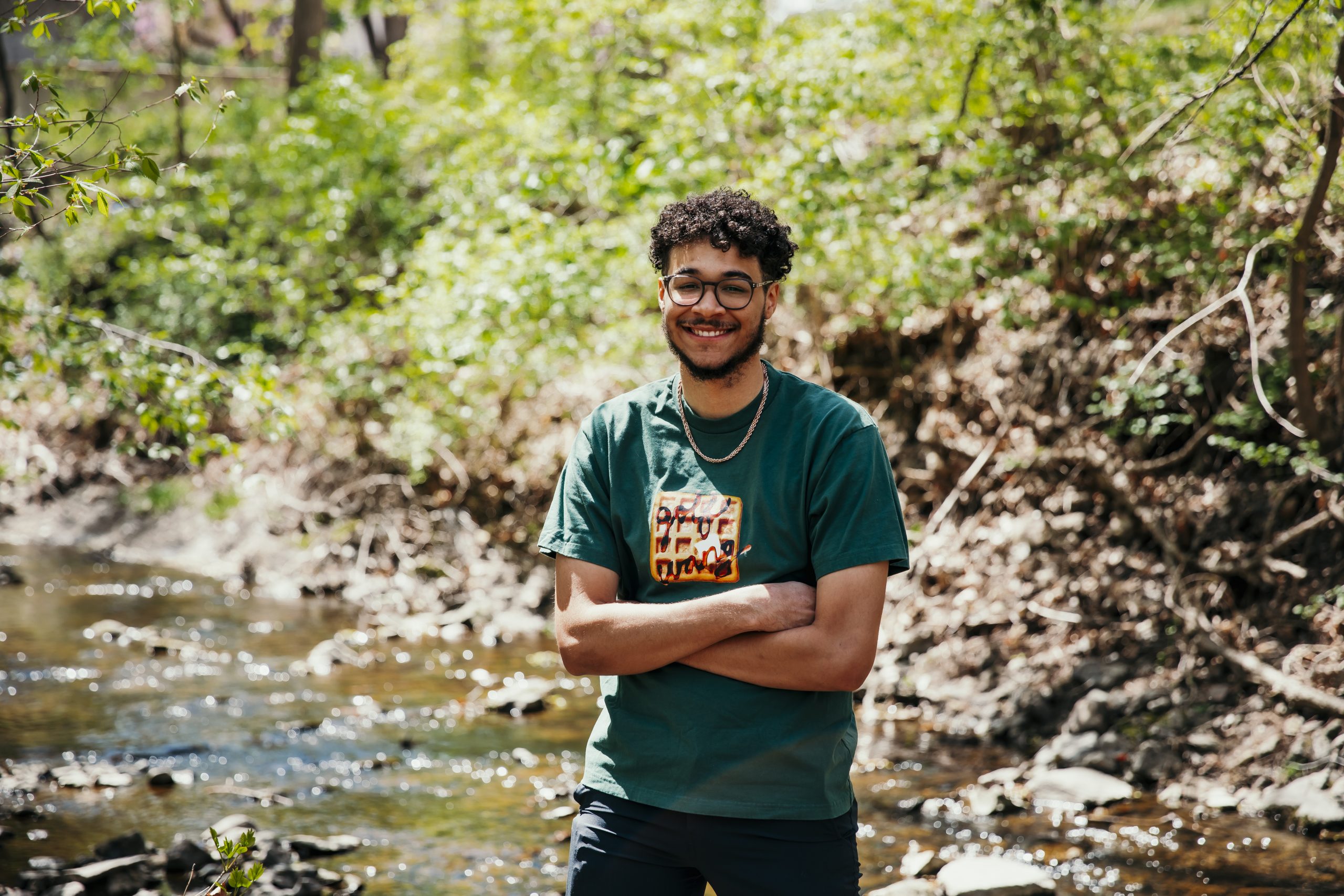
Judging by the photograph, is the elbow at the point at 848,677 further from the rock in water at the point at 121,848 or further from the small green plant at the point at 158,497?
the small green plant at the point at 158,497

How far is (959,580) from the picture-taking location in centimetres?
762

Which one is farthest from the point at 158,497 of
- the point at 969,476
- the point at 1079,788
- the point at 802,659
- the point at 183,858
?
the point at 802,659

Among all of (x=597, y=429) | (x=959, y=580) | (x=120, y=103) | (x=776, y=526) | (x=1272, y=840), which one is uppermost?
(x=120, y=103)

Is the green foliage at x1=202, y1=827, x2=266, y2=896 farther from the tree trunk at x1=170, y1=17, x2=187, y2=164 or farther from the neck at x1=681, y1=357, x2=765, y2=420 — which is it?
the tree trunk at x1=170, y1=17, x2=187, y2=164

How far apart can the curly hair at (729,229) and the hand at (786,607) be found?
697 mm

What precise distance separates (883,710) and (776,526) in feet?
16.6

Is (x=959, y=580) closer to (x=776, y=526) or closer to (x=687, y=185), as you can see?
(x=687, y=185)

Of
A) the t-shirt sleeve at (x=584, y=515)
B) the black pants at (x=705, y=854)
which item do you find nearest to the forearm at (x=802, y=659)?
the black pants at (x=705, y=854)

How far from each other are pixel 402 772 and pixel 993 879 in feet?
10.7

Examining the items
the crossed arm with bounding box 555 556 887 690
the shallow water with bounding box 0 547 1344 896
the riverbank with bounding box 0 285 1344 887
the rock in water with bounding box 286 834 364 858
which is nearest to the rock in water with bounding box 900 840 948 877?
the shallow water with bounding box 0 547 1344 896

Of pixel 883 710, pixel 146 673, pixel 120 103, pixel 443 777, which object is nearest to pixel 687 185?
pixel 883 710

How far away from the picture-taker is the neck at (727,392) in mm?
2480

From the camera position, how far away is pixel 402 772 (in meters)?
6.18

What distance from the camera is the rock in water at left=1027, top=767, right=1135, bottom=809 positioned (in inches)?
215
